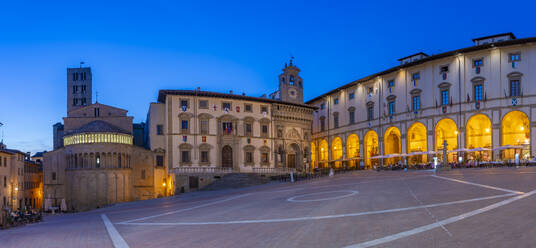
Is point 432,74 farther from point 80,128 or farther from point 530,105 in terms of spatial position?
point 80,128

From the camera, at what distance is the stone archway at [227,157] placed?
62513 millimetres

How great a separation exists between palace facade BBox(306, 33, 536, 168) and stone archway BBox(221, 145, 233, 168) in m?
19.9

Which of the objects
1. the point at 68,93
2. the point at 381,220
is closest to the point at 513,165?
the point at 381,220

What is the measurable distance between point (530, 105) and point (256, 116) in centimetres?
3619

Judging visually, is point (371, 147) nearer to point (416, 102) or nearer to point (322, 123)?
point (322, 123)

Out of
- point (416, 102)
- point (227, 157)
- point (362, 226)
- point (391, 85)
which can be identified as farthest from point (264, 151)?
point (362, 226)

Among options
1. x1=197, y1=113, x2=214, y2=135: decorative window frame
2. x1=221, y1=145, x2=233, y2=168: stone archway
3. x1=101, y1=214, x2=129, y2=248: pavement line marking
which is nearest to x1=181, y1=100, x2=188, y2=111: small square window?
x1=197, y1=113, x2=214, y2=135: decorative window frame

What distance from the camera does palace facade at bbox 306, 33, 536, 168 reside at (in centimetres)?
5219

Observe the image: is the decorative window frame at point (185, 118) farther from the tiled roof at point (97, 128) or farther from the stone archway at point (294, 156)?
the stone archway at point (294, 156)

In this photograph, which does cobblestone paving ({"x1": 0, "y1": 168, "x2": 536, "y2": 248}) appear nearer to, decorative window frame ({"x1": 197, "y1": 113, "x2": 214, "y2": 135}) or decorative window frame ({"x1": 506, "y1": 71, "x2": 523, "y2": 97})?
decorative window frame ({"x1": 506, "y1": 71, "x2": 523, "y2": 97})

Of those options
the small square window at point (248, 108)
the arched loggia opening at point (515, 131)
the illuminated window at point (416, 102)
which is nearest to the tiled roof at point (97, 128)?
the small square window at point (248, 108)

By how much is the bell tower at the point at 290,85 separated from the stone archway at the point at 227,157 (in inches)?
703

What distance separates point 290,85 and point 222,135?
68.8ft

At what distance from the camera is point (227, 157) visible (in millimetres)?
62938
